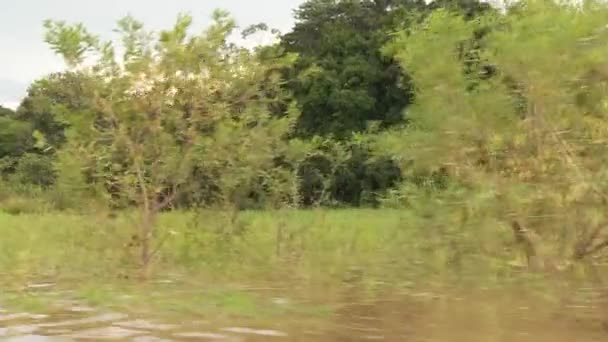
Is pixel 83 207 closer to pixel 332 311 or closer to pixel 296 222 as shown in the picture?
pixel 296 222

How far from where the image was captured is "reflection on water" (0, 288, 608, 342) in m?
5.10

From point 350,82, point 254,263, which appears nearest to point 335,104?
point 350,82

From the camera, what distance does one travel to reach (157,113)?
26.1 ft

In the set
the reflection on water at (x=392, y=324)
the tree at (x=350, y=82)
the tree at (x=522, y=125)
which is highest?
the tree at (x=350, y=82)

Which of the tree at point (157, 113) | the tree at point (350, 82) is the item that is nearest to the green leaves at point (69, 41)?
the tree at point (157, 113)

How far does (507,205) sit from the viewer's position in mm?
6586

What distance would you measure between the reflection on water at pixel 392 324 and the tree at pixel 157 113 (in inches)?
84.7

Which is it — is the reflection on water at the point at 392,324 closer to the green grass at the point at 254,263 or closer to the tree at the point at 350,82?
the green grass at the point at 254,263

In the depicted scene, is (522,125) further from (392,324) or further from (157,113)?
(157,113)

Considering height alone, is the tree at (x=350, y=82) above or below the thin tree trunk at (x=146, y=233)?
above

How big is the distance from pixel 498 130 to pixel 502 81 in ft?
1.41

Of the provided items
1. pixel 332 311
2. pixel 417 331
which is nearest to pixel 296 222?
pixel 332 311

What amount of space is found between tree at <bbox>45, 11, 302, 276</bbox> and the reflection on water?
215 centimetres

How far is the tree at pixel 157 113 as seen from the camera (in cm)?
794
